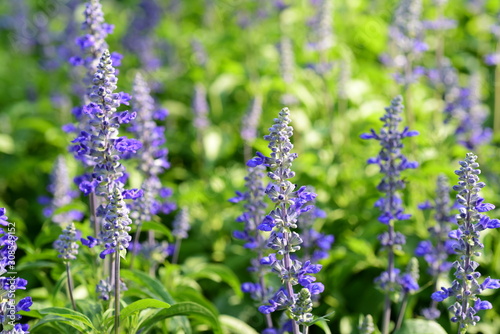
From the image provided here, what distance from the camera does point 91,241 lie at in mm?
4797

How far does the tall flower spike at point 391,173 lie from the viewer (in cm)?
539

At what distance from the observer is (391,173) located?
5441mm

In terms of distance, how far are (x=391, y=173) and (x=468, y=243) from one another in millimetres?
1054

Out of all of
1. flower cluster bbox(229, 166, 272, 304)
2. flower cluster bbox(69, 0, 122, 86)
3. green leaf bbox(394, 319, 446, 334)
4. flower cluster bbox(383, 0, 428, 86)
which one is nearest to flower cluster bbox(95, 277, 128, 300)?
flower cluster bbox(229, 166, 272, 304)

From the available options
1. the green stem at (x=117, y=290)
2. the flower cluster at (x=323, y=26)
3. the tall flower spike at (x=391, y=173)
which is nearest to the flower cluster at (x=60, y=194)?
Result: the green stem at (x=117, y=290)

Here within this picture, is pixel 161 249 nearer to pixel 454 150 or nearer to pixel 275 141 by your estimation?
pixel 275 141

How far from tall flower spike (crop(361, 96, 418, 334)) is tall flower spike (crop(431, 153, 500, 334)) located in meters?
0.76

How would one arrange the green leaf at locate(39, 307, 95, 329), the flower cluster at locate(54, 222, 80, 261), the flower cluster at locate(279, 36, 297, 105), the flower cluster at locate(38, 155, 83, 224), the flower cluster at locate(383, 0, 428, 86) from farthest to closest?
the flower cluster at locate(279, 36, 297, 105), the flower cluster at locate(383, 0, 428, 86), the flower cluster at locate(38, 155, 83, 224), the flower cluster at locate(54, 222, 80, 261), the green leaf at locate(39, 307, 95, 329)

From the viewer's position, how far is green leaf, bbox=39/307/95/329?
15.1 ft

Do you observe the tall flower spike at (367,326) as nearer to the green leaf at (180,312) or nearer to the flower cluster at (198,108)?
the green leaf at (180,312)

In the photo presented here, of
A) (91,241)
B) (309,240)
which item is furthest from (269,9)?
(91,241)

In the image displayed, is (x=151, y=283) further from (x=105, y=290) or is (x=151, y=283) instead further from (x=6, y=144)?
(x=6, y=144)

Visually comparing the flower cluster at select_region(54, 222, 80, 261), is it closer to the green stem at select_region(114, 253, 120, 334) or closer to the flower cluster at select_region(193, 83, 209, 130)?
the green stem at select_region(114, 253, 120, 334)

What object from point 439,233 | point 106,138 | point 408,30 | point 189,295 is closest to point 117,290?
point 106,138
